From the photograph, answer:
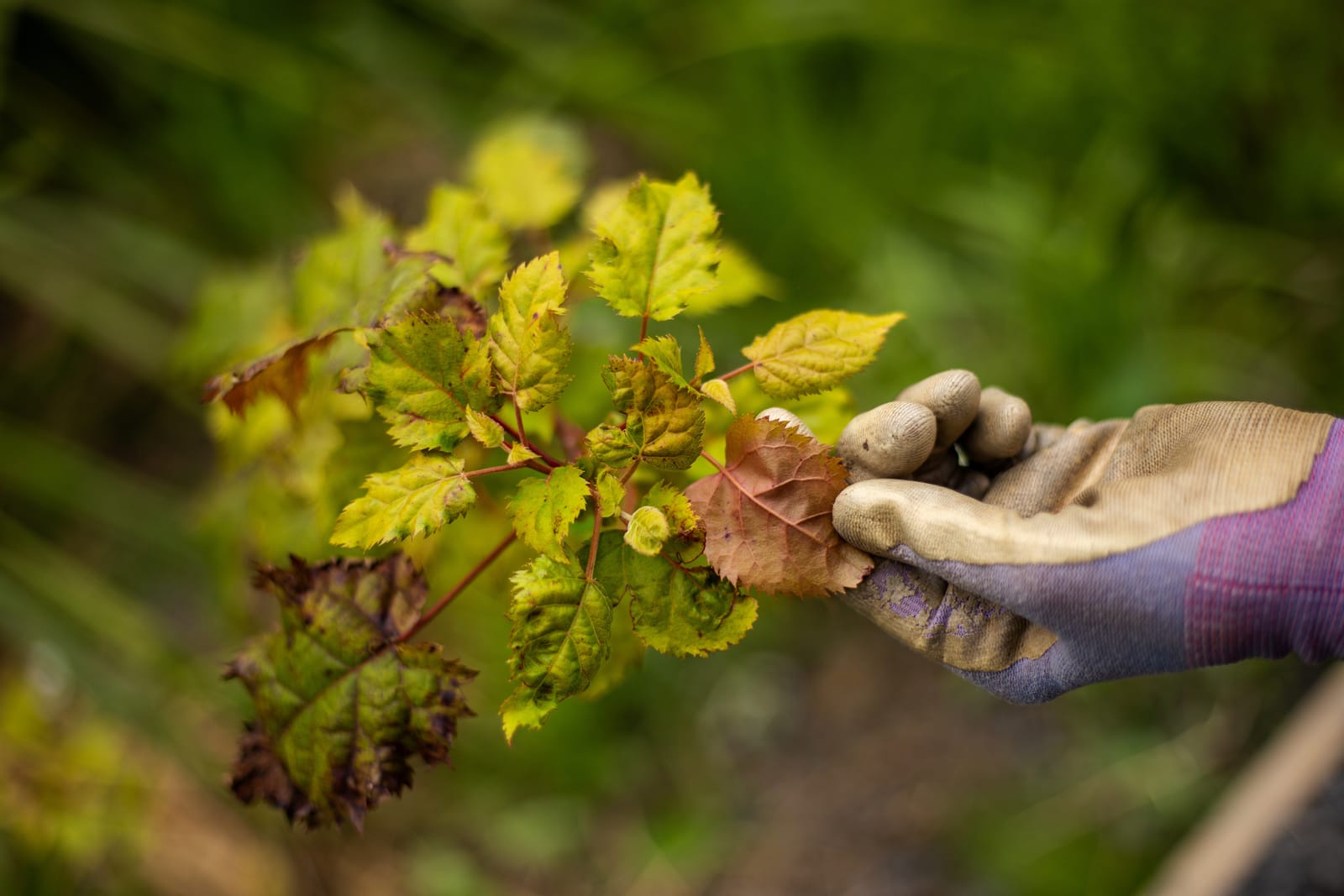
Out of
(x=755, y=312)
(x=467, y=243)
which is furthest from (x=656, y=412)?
(x=755, y=312)

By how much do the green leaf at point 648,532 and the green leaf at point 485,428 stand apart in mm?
111

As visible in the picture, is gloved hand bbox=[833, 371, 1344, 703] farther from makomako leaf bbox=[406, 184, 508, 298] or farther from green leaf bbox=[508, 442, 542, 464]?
makomako leaf bbox=[406, 184, 508, 298]

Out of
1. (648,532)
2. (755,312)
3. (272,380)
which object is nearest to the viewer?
(648,532)

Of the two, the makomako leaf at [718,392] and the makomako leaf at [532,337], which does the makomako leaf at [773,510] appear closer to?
the makomako leaf at [718,392]

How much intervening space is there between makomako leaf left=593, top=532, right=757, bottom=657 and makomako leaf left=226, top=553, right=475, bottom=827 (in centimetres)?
12

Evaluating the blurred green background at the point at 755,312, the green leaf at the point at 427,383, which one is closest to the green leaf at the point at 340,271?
the green leaf at the point at 427,383

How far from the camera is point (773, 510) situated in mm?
572

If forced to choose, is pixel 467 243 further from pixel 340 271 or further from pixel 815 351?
pixel 815 351

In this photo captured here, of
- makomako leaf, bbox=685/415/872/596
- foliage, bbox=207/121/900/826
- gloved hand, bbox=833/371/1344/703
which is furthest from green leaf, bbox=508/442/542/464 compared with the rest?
gloved hand, bbox=833/371/1344/703

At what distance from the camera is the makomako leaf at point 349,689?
1.93 ft

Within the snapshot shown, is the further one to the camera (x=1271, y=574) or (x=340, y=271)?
(x=340, y=271)

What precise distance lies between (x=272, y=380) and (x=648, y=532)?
37cm

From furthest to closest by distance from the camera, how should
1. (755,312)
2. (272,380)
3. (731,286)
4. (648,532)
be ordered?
1. (755,312)
2. (731,286)
3. (272,380)
4. (648,532)

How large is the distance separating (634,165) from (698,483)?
6.16ft
